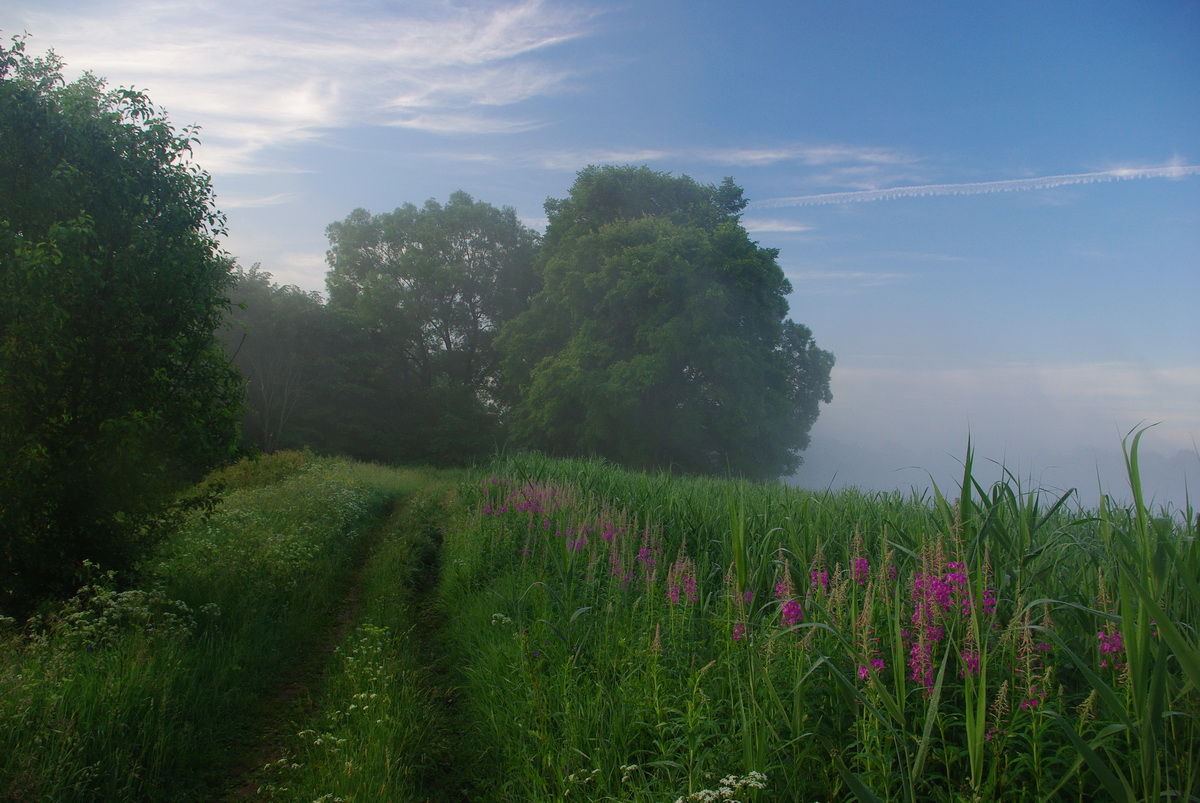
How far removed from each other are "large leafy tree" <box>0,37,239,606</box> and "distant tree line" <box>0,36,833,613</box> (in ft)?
0.07

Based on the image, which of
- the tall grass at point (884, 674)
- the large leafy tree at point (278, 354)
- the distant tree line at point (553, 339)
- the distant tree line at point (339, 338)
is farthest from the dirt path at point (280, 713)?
the large leafy tree at point (278, 354)

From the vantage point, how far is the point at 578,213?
32.5m

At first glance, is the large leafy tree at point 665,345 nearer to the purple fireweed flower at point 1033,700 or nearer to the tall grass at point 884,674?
the tall grass at point 884,674

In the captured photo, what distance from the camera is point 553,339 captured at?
108ft

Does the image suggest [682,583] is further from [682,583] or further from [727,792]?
[727,792]

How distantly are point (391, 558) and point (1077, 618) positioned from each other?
8.91 metres

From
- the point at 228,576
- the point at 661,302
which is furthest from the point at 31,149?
the point at 661,302

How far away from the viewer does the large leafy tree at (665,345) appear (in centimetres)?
2594

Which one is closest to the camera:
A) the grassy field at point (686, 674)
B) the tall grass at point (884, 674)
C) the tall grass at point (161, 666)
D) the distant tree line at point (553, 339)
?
the tall grass at point (884, 674)

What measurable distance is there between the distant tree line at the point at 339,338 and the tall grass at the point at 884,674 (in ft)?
15.2

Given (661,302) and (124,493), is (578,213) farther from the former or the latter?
(124,493)

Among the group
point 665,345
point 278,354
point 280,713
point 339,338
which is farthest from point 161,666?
point 339,338

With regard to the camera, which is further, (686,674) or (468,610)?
(468,610)

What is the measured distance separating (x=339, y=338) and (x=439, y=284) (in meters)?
6.90
